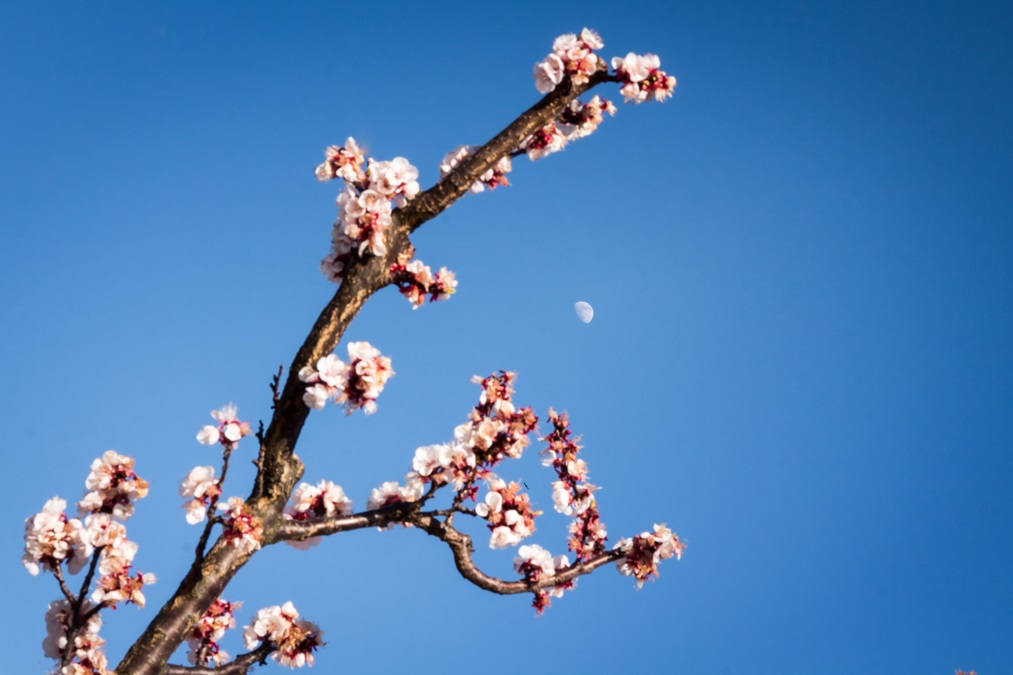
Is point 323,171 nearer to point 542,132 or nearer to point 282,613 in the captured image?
point 542,132

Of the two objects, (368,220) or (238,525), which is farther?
(368,220)

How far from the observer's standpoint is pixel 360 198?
6.31 meters

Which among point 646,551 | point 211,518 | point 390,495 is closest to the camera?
point 211,518

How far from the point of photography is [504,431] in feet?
21.3

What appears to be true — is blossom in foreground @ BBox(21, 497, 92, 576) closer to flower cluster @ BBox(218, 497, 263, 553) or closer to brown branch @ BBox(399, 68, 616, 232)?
flower cluster @ BBox(218, 497, 263, 553)

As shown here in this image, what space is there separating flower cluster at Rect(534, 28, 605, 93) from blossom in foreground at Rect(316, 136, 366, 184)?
1761 millimetres

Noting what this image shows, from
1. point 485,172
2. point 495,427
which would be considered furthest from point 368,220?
point 495,427

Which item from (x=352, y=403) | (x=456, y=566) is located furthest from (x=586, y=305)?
(x=352, y=403)

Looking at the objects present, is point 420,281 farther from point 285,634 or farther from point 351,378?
point 285,634

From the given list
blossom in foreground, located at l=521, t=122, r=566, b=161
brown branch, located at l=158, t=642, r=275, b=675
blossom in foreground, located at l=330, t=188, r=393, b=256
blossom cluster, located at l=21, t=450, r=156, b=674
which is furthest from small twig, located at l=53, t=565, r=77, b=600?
blossom in foreground, located at l=521, t=122, r=566, b=161

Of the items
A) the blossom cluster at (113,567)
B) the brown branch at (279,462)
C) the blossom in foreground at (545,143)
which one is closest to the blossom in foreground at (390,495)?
the brown branch at (279,462)

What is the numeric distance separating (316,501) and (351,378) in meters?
1.37

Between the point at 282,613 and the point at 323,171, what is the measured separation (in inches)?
140

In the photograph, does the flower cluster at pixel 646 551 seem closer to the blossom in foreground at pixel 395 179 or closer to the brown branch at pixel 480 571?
the brown branch at pixel 480 571
